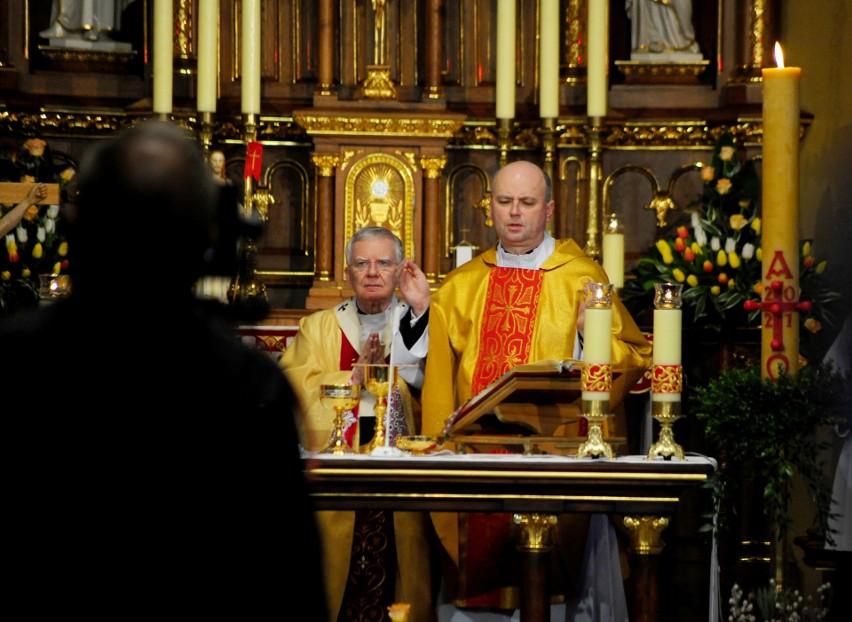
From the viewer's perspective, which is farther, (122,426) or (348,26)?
(348,26)

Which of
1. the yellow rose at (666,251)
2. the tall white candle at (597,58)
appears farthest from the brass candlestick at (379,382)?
the tall white candle at (597,58)

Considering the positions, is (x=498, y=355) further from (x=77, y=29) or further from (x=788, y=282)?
(x=77, y=29)

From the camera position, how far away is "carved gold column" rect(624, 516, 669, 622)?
4336 millimetres

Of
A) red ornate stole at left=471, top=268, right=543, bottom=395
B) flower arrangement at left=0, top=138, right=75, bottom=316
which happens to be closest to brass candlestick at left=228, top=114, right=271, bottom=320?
flower arrangement at left=0, top=138, right=75, bottom=316

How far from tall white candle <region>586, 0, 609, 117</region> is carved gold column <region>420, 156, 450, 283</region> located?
0.73 metres

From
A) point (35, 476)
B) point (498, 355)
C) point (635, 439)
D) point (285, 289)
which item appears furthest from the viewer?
point (285, 289)

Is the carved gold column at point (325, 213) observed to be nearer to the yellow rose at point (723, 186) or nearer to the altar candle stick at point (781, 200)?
the yellow rose at point (723, 186)

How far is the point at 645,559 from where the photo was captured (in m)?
4.36

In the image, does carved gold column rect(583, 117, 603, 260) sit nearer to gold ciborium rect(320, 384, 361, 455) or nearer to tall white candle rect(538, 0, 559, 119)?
tall white candle rect(538, 0, 559, 119)

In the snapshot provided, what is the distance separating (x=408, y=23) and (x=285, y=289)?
4.57 ft

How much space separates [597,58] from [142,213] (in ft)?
16.2

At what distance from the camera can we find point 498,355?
5.59 meters

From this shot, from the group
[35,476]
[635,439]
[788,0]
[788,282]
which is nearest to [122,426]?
[35,476]

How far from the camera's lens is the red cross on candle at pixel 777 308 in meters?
4.96
